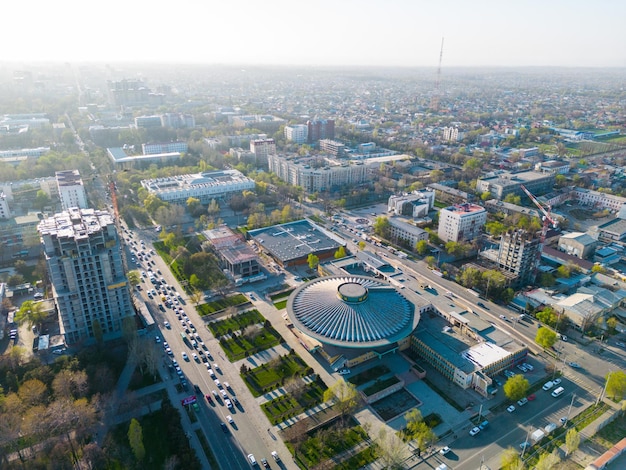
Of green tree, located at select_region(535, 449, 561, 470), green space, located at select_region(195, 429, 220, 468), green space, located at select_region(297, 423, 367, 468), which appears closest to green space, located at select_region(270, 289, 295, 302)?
green space, located at select_region(195, 429, 220, 468)

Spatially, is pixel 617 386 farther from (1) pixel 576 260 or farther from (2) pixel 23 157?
(2) pixel 23 157

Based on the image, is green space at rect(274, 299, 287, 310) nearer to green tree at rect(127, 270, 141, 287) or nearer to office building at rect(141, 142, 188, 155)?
green tree at rect(127, 270, 141, 287)

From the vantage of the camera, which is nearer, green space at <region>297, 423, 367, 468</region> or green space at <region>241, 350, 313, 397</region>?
green space at <region>297, 423, 367, 468</region>

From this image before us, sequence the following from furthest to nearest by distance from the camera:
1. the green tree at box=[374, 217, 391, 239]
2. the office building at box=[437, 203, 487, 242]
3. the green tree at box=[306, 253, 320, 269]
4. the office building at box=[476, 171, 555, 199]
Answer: the office building at box=[476, 171, 555, 199], the green tree at box=[374, 217, 391, 239], the office building at box=[437, 203, 487, 242], the green tree at box=[306, 253, 320, 269]

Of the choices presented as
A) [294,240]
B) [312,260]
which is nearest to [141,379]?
[312,260]

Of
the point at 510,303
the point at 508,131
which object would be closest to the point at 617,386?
the point at 510,303

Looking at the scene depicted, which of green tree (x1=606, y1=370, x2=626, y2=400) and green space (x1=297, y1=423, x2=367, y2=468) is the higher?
green tree (x1=606, y1=370, x2=626, y2=400)

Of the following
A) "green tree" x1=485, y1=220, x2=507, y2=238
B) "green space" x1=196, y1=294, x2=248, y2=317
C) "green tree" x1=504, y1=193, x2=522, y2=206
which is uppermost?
"green tree" x1=504, y1=193, x2=522, y2=206
